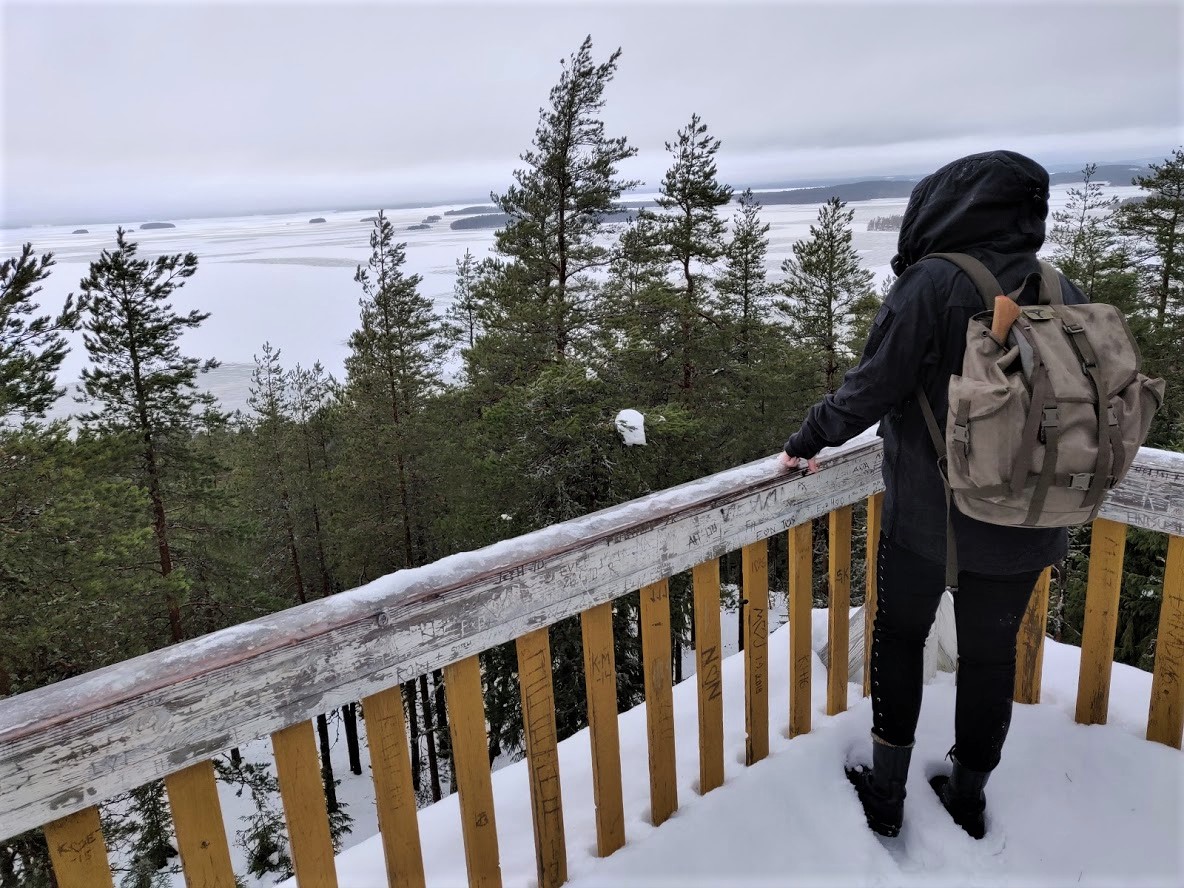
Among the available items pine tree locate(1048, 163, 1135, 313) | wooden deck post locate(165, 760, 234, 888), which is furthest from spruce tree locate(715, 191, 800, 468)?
wooden deck post locate(165, 760, 234, 888)

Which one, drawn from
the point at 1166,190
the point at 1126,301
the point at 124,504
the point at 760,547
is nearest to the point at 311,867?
the point at 760,547

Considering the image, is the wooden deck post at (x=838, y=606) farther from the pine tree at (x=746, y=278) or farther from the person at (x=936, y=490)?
the pine tree at (x=746, y=278)

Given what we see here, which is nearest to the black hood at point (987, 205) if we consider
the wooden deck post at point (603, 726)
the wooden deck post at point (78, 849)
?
the wooden deck post at point (603, 726)

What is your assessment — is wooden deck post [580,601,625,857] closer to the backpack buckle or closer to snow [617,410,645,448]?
the backpack buckle

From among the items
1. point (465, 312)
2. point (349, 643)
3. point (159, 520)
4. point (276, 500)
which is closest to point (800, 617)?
point (349, 643)

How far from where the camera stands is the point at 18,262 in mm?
8766

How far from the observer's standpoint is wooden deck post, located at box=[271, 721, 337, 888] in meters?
1.34

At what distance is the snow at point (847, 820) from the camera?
1.81m

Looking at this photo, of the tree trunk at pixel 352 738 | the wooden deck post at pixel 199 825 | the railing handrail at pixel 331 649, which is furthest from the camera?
the tree trunk at pixel 352 738

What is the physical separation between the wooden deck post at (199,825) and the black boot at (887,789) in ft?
5.22

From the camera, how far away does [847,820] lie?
6.50 feet

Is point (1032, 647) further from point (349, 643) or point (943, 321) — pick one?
point (349, 643)

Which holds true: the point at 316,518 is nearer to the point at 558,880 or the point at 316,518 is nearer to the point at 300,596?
the point at 300,596

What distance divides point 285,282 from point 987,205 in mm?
102752
